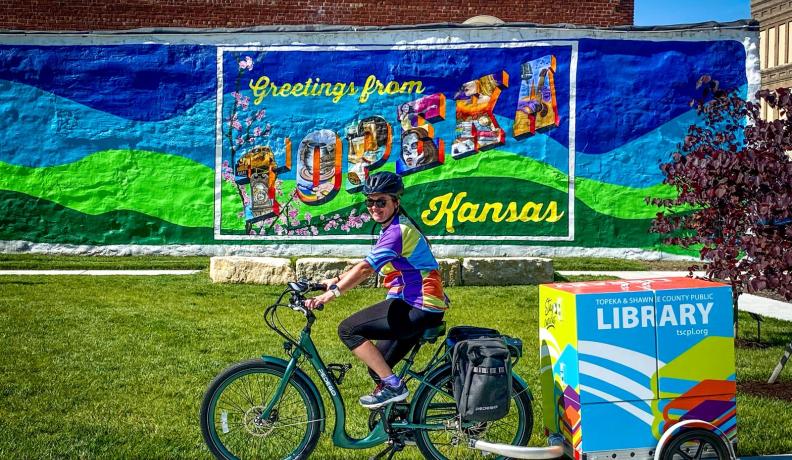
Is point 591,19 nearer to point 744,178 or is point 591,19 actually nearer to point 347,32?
point 347,32

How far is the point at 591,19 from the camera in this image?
21.0 meters

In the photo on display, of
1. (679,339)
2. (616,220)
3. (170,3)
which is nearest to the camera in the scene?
(679,339)

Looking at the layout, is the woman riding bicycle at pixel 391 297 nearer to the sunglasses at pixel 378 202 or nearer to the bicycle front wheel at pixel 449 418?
the sunglasses at pixel 378 202

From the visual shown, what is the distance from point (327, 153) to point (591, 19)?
833 centimetres

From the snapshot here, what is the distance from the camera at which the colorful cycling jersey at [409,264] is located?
5.01 m

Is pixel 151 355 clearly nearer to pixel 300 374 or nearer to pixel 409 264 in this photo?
pixel 300 374

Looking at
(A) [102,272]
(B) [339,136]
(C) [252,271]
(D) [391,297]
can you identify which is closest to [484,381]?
(D) [391,297]

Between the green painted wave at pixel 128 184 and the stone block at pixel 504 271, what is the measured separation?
584cm

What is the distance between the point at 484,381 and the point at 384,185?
1288 millimetres

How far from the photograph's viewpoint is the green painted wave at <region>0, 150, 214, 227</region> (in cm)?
1662

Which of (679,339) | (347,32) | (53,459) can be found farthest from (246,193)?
(679,339)

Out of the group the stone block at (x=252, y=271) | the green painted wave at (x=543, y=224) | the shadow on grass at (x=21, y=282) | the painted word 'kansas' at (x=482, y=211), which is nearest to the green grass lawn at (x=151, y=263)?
the green painted wave at (x=543, y=224)

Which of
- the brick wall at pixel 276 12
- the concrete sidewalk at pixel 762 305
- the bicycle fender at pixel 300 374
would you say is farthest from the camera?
the brick wall at pixel 276 12

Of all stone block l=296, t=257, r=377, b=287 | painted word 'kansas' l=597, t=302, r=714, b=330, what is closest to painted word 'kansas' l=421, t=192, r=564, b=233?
stone block l=296, t=257, r=377, b=287
